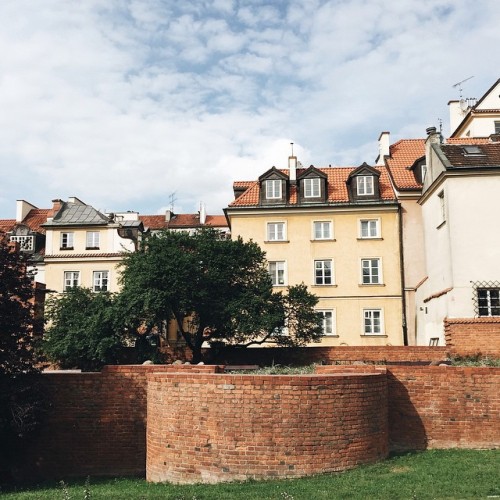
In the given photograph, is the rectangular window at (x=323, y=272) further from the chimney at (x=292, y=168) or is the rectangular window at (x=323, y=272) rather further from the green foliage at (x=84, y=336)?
the green foliage at (x=84, y=336)

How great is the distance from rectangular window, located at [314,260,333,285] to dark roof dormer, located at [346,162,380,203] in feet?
12.7

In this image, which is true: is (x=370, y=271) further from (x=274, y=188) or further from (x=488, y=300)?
(x=488, y=300)

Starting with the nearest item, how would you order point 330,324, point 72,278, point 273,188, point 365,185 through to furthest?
point 330,324, point 365,185, point 273,188, point 72,278

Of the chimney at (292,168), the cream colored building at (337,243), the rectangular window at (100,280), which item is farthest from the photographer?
the rectangular window at (100,280)

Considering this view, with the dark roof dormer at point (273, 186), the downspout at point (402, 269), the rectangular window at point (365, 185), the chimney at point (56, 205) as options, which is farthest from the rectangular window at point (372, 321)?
the chimney at point (56, 205)

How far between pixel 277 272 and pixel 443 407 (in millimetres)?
19447

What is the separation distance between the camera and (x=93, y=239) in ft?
122

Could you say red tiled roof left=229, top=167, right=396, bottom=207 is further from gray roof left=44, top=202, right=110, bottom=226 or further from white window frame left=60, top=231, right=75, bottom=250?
white window frame left=60, top=231, right=75, bottom=250

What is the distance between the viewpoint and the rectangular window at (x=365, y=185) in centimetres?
3161

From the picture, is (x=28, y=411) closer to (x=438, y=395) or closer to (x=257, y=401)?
(x=257, y=401)

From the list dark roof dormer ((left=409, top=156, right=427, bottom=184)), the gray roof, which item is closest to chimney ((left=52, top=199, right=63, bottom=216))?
the gray roof

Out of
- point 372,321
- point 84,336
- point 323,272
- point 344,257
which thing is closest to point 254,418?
point 84,336

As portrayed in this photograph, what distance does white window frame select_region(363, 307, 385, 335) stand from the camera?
30395 mm

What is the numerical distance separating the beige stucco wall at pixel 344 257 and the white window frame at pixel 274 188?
1.12 meters
